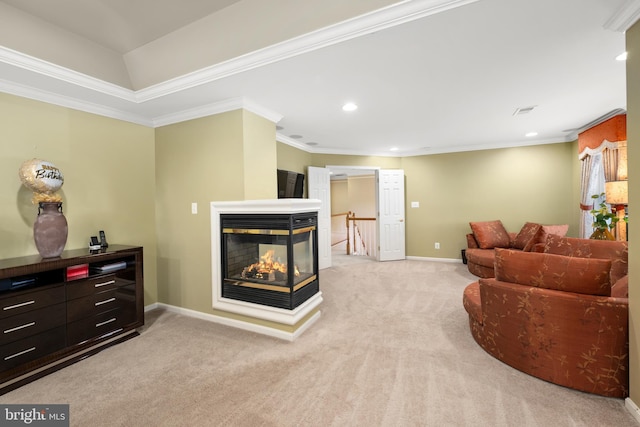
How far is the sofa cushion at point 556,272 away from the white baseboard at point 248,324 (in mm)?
1808

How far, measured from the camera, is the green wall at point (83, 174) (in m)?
2.25

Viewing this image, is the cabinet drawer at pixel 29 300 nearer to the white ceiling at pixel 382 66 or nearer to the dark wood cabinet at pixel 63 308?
the dark wood cabinet at pixel 63 308

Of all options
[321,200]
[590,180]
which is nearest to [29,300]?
[321,200]

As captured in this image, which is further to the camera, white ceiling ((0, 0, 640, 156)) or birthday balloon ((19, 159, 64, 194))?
birthday balloon ((19, 159, 64, 194))

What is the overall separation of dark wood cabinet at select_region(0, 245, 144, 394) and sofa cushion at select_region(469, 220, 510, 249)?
532cm

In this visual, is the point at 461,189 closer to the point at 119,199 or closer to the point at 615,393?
the point at 615,393

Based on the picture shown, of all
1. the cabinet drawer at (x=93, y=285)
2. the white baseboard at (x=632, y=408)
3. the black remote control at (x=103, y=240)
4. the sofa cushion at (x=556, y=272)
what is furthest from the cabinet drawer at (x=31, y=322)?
the white baseboard at (x=632, y=408)

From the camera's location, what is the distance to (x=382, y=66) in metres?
2.19

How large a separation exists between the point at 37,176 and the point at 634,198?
169 inches

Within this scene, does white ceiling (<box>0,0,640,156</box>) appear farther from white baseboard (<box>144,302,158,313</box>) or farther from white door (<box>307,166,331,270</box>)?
white baseboard (<box>144,302,158,313</box>)

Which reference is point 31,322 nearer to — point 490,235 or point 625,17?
point 625,17

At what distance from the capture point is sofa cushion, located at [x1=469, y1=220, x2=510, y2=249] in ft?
15.7

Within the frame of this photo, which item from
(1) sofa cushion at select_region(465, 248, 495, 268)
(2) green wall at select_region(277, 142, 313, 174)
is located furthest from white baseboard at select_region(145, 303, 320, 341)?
(1) sofa cushion at select_region(465, 248, 495, 268)

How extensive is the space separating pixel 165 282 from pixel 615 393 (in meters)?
4.17
